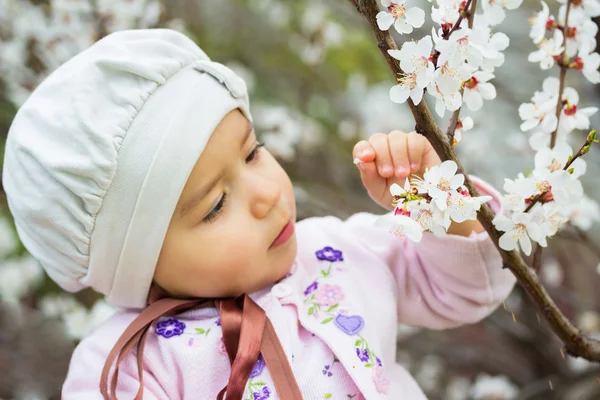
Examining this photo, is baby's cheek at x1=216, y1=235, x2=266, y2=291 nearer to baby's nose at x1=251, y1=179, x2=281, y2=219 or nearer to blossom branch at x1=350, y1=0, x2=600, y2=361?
baby's nose at x1=251, y1=179, x2=281, y2=219

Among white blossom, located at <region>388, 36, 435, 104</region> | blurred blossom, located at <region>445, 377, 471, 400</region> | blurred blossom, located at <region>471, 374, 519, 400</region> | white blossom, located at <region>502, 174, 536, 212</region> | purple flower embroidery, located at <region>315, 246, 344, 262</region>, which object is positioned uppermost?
white blossom, located at <region>388, 36, 435, 104</region>

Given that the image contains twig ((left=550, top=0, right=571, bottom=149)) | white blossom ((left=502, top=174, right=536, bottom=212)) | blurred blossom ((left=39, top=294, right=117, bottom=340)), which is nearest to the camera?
white blossom ((left=502, top=174, right=536, bottom=212))

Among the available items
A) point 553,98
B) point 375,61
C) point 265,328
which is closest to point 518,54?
point 375,61

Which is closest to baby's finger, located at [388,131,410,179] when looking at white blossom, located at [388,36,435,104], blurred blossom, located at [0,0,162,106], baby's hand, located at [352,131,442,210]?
baby's hand, located at [352,131,442,210]

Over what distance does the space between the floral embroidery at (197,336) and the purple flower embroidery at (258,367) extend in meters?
0.10

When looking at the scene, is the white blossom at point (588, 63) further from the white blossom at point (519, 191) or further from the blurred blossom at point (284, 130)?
the blurred blossom at point (284, 130)

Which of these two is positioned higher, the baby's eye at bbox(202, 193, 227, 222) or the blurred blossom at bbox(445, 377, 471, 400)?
the baby's eye at bbox(202, 193, 227, 222)

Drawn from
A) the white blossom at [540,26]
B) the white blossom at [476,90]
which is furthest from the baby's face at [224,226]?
the white blossom at [540,26]

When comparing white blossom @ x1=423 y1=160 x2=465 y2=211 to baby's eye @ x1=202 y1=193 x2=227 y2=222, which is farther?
baby's eye @ x1=202 y1=193 x2=227 y2=222

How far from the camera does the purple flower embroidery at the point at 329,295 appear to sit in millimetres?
1130

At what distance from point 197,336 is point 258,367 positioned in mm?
121

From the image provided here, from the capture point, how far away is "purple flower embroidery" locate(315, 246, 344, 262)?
1.21 metres

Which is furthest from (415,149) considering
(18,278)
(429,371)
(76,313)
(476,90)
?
(18,278)

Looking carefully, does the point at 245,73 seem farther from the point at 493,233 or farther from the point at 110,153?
the point at 493,233
